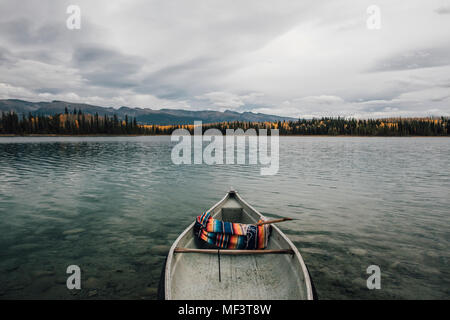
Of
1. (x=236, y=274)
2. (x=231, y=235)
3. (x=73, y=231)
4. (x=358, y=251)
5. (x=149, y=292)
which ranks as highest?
(x=231, y=235)

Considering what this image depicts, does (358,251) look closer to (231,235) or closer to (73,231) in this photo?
(231,235)

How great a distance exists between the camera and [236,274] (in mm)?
8039

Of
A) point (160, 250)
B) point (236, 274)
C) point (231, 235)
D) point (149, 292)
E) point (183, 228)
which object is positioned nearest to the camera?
point (236, 274)

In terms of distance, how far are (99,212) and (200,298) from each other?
13526 millimetres

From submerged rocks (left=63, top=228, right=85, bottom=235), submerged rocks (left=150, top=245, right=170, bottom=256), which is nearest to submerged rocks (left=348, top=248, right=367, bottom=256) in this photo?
submerged rocks (left=150, top=245, right=170, bottom=256)

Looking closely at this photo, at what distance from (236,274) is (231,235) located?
1920 millimetres

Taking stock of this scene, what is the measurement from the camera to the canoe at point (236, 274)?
23.0ft

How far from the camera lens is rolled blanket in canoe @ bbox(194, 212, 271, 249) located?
9789 millimetres

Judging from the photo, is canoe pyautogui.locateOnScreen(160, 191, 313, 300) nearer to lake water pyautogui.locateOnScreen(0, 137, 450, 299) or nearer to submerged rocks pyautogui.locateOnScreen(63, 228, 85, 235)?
lake water pyautogui.locateOnScreen(0, 137, 450, 299)

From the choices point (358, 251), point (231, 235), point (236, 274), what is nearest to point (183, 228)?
point (231, 235)

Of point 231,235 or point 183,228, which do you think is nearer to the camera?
point 231,235

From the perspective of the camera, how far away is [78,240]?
1284cm

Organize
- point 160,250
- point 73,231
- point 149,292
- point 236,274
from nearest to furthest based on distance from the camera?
point 236,274 < point 149,292 < point 160,250 < point 73,231
